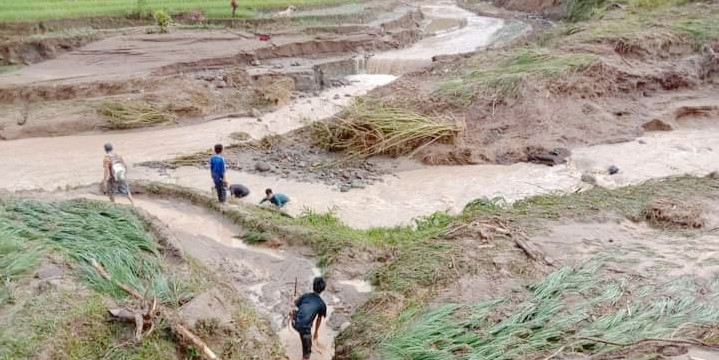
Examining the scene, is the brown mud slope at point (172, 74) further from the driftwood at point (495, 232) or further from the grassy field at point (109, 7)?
the driftwood at point (495, 232)

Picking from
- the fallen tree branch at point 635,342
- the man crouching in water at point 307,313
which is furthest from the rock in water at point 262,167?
the fallen tree branch at point 635,342

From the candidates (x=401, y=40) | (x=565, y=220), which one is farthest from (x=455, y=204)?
(x=401, y=40)

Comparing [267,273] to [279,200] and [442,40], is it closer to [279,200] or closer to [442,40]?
[279,200]

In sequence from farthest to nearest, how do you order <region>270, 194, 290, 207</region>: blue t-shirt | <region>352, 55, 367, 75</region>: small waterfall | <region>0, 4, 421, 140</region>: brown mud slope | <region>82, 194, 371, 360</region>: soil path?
<region>352, 55, 367, 75</region>: small waterfall, <region>0, 4, 421, 140</region>: brown mud slope, <region>270, 194, 290, 207</region>: blue t-shirt, <region>82, 194, 371, 360</region>: soil path

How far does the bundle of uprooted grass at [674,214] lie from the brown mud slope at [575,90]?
4.39 m

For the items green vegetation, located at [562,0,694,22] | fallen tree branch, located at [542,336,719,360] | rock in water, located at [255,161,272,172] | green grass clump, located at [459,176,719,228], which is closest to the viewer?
fallen tree branch, located at [542,336,719,360]

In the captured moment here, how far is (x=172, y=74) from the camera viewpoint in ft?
56.5

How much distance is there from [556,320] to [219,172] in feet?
17.2

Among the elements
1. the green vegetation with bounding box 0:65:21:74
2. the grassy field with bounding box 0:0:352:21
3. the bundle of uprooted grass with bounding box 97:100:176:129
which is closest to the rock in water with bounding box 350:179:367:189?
the bundle of uprooted grass with bounding box 97:100:176:129

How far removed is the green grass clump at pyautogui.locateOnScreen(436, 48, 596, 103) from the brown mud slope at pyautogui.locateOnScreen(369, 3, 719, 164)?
0.02m

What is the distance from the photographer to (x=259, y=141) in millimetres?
13891

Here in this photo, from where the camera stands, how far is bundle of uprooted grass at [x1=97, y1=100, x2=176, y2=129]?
1439cm

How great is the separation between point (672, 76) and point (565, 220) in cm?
941

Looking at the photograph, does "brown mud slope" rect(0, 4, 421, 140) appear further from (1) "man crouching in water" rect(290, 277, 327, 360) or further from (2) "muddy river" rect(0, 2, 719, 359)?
(1) "man crouching in water" rect(290, 277, 327, 360)
